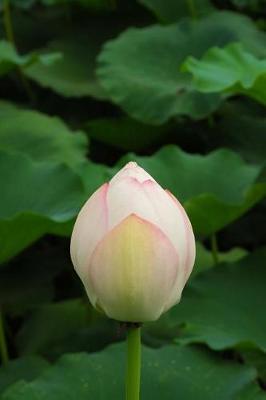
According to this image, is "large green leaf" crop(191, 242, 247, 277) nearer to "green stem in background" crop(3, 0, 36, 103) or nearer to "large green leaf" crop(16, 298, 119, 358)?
"large green leaf" crop(16, 298, 119, 358)

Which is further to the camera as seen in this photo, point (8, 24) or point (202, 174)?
point (8, 24)

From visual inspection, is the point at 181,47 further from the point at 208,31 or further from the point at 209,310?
the point at 209,310

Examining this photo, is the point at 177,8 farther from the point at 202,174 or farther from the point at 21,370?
the point at 21,370

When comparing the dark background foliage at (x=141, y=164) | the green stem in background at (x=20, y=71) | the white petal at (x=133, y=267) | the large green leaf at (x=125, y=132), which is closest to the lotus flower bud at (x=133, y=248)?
Result: the white petal at (x=133, y=267)

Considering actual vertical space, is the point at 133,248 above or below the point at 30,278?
above

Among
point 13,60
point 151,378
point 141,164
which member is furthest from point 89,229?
point 13,60

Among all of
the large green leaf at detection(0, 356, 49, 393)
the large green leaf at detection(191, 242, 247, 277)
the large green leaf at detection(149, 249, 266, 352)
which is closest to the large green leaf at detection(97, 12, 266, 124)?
the large green leaf at detection(191, 242, 247, 277)
